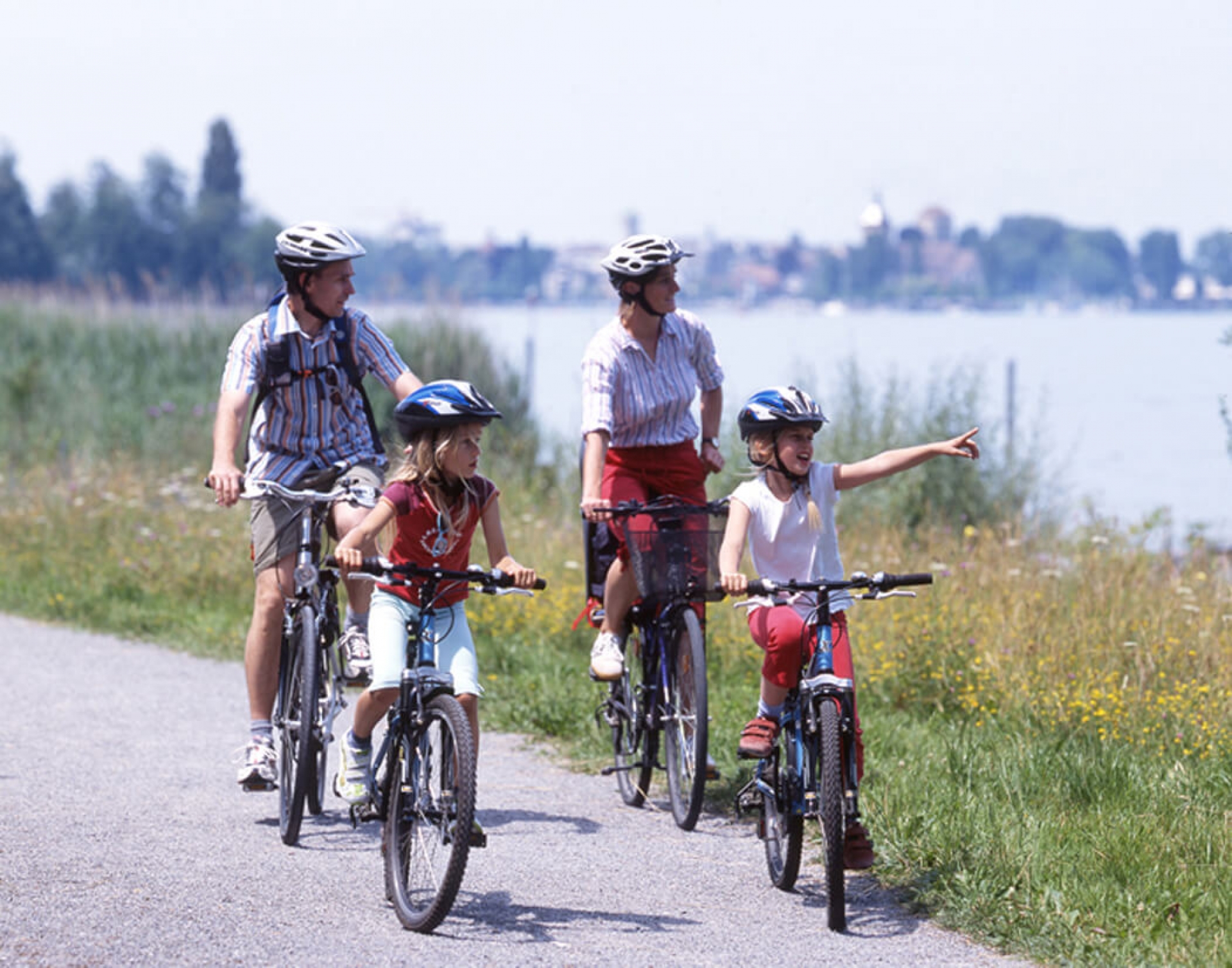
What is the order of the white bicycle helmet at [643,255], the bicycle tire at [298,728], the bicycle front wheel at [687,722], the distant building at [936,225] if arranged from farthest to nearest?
the distant building at [936,225] < the white bicycle helmet at [643,255] < the bicycle front wheel at [687,722] < the bicycle tire at [298,728]

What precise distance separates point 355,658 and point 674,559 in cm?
123

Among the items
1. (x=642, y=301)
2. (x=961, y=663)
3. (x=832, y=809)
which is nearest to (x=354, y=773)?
(x=832, y=809)

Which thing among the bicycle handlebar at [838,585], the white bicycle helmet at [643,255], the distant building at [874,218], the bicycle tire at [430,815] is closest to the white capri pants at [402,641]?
the bicycle tire at [430,815]

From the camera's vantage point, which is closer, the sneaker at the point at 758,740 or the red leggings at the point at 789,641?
the red leggings at the point at 789,641

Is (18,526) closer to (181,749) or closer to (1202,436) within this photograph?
(181,749)

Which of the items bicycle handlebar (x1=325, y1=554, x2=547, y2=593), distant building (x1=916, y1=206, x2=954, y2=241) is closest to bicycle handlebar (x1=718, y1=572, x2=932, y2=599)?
bicycle handlebar (x1=325, y1=554, x2=547, y2=593)

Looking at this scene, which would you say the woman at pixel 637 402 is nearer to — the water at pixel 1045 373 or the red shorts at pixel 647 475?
the red shorts at pixel 647 475

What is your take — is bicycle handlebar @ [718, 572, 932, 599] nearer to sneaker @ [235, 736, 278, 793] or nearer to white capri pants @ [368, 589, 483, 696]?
white capri pants @ [368, 589, 483, 696]

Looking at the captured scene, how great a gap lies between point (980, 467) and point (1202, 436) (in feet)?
48.6

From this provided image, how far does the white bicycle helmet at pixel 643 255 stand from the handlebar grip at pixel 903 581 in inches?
76.9

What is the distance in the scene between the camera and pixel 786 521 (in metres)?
5.75

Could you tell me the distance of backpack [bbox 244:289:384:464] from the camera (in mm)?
6469

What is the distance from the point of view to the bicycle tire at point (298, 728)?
6.13m

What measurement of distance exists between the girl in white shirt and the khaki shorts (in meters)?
1.48
